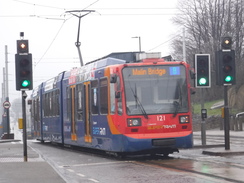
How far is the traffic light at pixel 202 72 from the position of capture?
23594mm

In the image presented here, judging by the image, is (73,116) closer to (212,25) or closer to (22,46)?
(22,46)

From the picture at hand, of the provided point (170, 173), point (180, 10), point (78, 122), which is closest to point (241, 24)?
point (180, 10)

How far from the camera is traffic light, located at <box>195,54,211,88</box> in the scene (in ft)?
77.4

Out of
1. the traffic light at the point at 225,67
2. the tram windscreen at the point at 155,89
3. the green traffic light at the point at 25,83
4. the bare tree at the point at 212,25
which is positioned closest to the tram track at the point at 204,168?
the tram windscreen at the point at 155,89

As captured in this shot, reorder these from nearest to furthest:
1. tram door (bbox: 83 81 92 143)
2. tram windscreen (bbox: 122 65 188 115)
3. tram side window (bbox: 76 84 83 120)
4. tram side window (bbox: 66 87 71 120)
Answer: tram windscreen (bbox: 122 65 188 115)
tram door (bbox: 83 81 92 143)
tram side window (bbox: 76 84 83 120)
tram side window (bbox: 66 87 71 120)

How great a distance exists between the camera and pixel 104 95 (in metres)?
21.0

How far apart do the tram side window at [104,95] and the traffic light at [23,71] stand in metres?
2.37

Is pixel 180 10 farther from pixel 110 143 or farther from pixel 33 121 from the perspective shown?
pixel 110 143

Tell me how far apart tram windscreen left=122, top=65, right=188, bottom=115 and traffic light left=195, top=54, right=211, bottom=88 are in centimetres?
339

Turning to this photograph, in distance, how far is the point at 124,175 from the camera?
1556 centimetres

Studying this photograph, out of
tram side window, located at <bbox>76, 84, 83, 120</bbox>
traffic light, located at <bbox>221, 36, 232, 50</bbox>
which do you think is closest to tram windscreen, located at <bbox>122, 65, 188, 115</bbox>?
traffic light, located at <bbox>221, 36, 232, 50</bbox>

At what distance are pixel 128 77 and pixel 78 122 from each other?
5.42m

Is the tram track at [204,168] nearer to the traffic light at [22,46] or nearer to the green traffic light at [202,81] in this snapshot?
the green traffic light at [202,81]

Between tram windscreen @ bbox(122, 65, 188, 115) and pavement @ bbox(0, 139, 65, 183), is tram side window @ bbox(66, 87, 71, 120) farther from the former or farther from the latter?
pavement @ bbox(0, 139, 65, 183)
